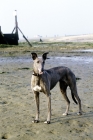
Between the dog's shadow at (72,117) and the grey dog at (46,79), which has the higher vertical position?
the grey dog at (46,79)

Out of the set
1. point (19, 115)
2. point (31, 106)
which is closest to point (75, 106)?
point (31, 106)

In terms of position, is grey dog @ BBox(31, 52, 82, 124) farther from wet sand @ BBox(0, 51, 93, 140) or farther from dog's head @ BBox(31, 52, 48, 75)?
wet sand @ BBox(0, 51, 93, 140)

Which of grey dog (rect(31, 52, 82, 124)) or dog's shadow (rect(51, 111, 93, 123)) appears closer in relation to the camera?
grey dog (rect(31, 52, 82, 124))

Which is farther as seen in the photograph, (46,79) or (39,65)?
(46,79)

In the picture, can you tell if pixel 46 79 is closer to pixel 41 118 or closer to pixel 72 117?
pixel 41 118

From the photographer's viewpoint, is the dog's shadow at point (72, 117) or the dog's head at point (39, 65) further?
the dog's shadow at point (72, 117)

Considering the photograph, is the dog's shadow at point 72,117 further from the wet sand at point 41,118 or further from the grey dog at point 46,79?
the grey dog at point 46,79

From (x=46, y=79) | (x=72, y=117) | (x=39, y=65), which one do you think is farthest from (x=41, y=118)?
(x=39, y=65)

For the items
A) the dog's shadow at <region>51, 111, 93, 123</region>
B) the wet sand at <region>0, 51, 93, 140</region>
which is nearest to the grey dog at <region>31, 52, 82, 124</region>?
the dog's shadow at <region>51, 111, 93, 123</region>

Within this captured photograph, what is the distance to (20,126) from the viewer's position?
242 inches

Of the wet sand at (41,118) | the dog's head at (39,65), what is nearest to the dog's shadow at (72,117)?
the wet sand at (41,118)

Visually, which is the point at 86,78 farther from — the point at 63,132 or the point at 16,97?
the point at 63,132

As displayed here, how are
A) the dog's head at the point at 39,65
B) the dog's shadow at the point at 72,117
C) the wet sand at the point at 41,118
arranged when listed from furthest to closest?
1. the dog's shadow at the point at 72,117
2. the dog's head at the point at 39,65
3. the wet sand at the point at 41,118

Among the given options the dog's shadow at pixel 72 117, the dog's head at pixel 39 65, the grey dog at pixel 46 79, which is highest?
the dog's head at pixel 39 65
